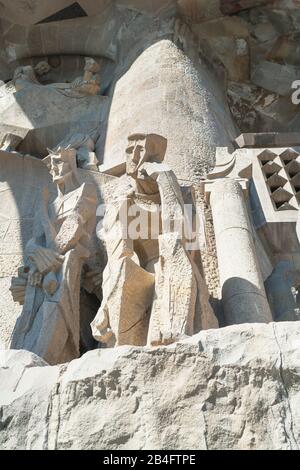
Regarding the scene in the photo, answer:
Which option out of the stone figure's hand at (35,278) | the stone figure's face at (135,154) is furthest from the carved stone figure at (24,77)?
the stone figure's hand at (35,278)

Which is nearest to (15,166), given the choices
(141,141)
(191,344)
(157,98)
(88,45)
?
(157,98)

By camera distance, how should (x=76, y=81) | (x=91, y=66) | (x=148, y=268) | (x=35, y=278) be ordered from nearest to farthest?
(x=148, y=268) < (x=35, y=278) < (x=76, y=81) < (x=91, y=66)

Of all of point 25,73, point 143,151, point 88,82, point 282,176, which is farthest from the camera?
point 25,73

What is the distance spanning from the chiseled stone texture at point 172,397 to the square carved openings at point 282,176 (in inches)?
148

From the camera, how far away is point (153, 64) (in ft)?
28.9

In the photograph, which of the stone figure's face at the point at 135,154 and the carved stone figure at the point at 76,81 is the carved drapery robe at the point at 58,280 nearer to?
the stone figure's face at the point at 135,154

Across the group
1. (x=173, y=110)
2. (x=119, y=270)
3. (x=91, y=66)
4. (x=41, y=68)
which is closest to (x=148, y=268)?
(x=119, y=270)

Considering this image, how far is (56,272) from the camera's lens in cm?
495

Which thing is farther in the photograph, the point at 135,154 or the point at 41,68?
the point at 41,68

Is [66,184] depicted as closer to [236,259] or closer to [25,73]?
[236,259]

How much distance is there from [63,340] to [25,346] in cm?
26

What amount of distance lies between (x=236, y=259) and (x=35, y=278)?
1617mm

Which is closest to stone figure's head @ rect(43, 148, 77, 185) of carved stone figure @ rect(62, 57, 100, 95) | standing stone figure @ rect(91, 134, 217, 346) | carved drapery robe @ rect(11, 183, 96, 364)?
carved drapery robe @ rect(11, 183, 96, 364)

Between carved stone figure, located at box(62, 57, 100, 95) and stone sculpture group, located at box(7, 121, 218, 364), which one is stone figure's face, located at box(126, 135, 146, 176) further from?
carved stone figure, located at box(62, 57, 100, 95)
